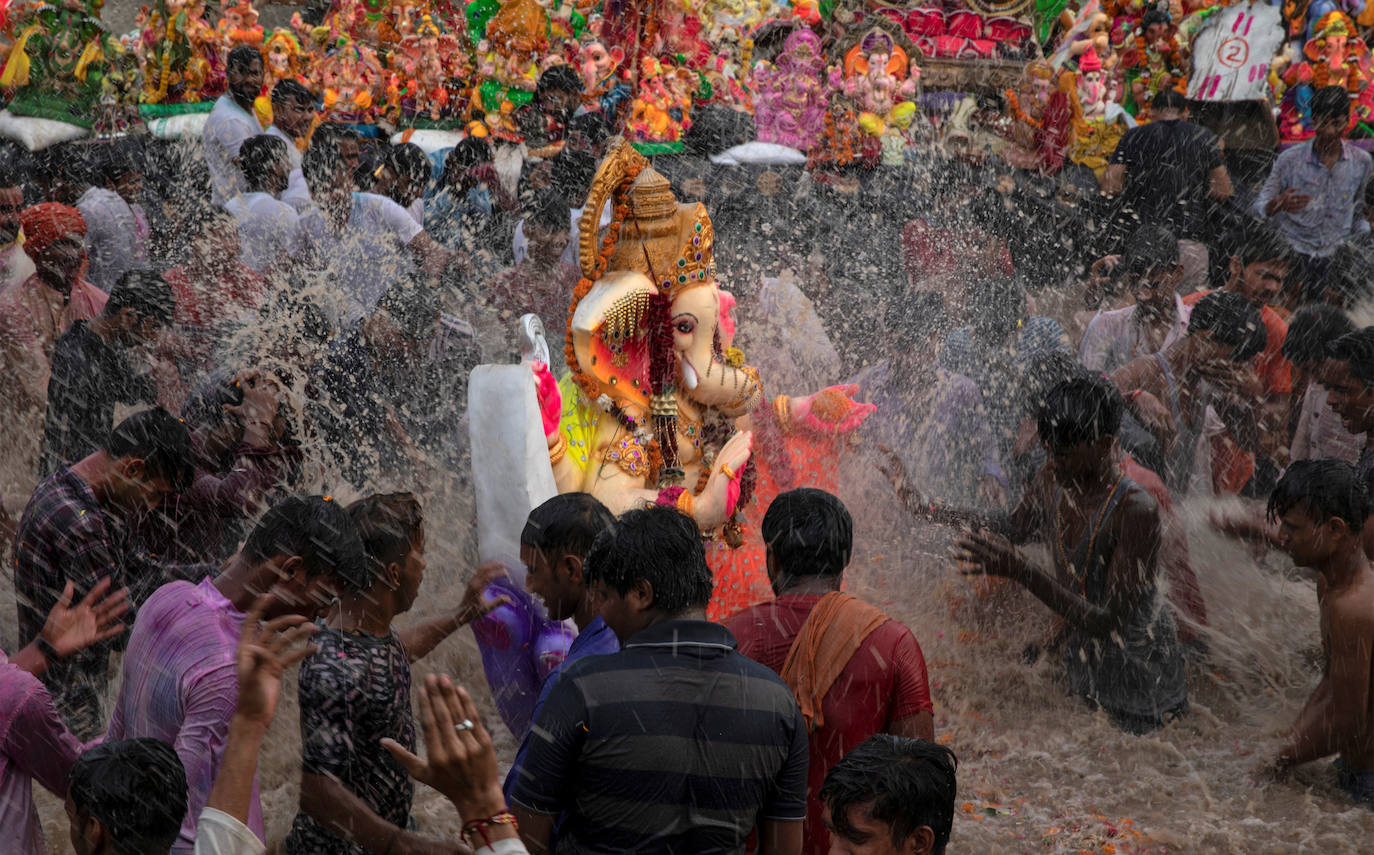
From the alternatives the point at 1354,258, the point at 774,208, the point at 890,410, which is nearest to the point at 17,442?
the point at 890,410

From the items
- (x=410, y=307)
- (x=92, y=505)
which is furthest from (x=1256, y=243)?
(x=92, y=505)

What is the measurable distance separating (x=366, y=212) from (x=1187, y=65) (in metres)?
8.55

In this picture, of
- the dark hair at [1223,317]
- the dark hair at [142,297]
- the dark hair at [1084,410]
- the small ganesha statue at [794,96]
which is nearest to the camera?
the dark hair at [1084,410]

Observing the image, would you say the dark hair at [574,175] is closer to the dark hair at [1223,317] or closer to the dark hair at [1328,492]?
the dark hair at [1223,317]

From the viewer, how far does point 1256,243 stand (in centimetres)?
855

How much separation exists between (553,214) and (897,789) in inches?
174

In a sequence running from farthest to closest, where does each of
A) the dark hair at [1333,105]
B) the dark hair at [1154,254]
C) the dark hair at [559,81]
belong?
the dark hair at [559,81] → the dark hair at [1333,105] → the dark hair at [1154,254]

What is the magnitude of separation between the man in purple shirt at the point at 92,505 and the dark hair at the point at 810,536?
5.48ft

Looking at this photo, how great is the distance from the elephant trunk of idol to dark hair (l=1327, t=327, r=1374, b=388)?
7.93ft

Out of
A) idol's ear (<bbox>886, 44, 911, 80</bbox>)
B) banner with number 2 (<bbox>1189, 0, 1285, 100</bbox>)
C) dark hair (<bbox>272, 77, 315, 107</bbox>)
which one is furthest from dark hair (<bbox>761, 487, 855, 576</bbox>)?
banner with number 2 (<bbox>1189, 0, 1285, 100</bbox>)

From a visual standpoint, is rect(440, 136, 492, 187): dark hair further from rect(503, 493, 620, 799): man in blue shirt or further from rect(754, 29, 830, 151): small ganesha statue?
rect(503, 493, 620, 799): man in blue shirt

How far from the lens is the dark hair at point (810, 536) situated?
115 inches

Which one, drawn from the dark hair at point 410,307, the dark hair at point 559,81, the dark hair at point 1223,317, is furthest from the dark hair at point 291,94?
the dark hair at point 1223,317

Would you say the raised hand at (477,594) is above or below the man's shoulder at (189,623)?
below
